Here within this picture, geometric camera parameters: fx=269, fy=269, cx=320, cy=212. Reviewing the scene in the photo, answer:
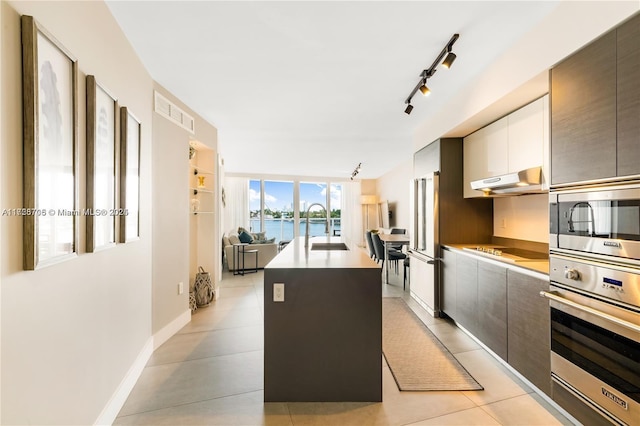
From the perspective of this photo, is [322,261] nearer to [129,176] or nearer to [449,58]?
[129,176]

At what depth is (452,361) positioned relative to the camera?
2.37 metres

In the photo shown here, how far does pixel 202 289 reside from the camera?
3729mm

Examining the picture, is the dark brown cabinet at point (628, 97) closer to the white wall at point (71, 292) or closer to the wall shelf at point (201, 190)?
the white wall at point (71, 292)

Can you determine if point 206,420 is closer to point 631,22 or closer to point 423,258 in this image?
point 423,258

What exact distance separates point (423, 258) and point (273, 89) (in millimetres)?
2745

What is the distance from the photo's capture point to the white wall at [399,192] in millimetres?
7117

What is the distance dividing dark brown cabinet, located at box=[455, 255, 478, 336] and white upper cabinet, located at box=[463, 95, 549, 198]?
0.81 m

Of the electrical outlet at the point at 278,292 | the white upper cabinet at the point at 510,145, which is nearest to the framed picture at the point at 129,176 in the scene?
the electrical outlet at the point at 278,292

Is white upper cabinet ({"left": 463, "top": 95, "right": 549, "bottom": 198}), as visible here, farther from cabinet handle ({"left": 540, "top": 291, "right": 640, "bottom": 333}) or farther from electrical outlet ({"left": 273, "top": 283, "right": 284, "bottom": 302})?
electrical outlet ({"left": 273, "top": 283, "right": 284, "bottom": 302})

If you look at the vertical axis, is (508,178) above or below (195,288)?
above

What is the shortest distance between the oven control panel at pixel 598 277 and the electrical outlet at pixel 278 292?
Answer: 1.78 m

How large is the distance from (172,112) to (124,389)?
8.32 feet

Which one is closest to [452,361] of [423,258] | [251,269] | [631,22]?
[423,258]

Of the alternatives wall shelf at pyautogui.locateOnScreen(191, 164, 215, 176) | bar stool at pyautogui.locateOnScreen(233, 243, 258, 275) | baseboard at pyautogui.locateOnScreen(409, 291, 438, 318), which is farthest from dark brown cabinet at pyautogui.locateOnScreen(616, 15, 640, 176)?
bar stool at pyautogui.locateOnScreen(233, 243, 258, 275)
